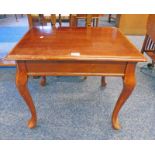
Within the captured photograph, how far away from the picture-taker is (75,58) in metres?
0.80

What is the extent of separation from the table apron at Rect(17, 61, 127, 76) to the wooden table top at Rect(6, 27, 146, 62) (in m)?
0.05

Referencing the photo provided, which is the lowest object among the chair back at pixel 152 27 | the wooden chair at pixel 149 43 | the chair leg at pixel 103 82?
the chair leg at pixel 103 82

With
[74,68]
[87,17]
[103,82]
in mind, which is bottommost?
[103,82]

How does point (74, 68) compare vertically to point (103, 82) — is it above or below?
above

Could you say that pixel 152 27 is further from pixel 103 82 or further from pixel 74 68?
pixel 74 68

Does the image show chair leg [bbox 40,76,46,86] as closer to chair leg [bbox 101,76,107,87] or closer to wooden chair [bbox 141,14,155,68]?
chair leg [bbox 101,76,107,87]

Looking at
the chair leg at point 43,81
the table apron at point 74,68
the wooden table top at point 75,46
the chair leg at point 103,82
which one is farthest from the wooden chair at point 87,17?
the table apron at point 74,68

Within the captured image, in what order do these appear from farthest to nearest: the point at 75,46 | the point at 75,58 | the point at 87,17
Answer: the point at 87,17
the point at 75,46
the point at 75,58

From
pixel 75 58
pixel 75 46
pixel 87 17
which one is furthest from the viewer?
pixel 87 17

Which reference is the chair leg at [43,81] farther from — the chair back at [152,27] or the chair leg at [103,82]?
the chair back at [152,27]

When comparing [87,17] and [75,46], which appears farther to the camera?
[87,17]

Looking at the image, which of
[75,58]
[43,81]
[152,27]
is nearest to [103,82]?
[43,81]

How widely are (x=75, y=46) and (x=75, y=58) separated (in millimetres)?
150

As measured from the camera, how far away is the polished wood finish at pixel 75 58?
2.66 ft
